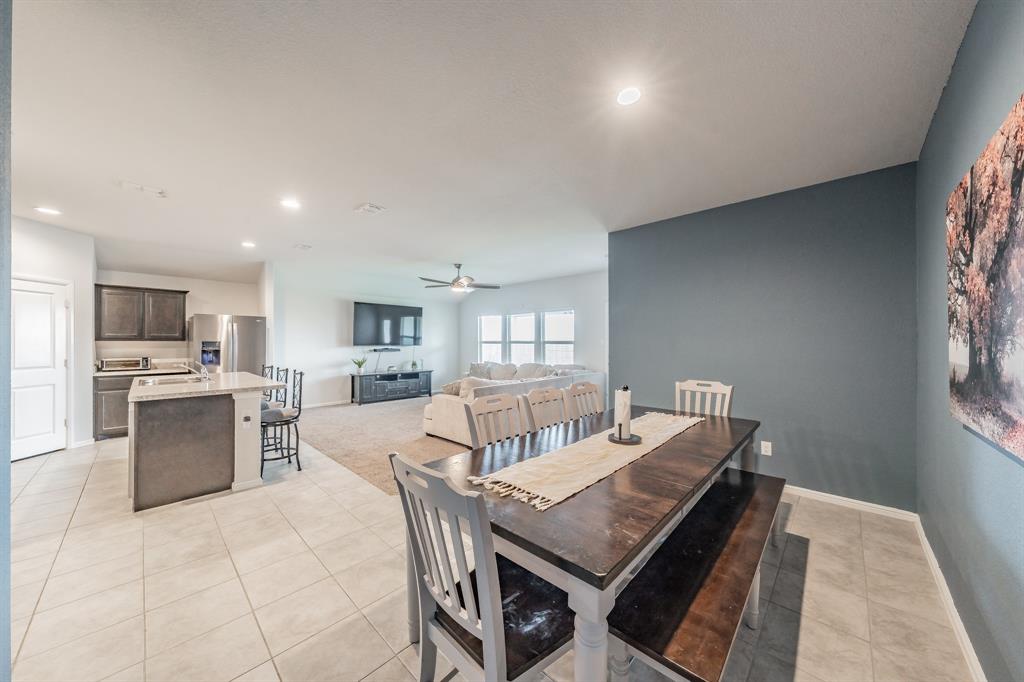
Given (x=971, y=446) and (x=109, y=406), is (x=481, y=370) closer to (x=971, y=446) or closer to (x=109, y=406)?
(x=109, y=406)

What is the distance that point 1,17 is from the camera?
2.66 ft

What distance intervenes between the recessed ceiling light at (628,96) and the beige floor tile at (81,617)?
3542mm

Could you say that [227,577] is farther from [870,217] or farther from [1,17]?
[870,217]

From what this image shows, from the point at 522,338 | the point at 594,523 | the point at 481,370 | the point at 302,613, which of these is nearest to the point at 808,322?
the point at 594,523

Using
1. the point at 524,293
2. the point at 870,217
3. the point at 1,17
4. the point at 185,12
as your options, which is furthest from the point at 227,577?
the point at 524,293

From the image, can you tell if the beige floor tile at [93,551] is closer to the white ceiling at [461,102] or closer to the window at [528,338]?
the white ceiling at [461,102]

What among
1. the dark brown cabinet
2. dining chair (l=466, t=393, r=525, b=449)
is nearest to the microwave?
the dark brown cabinet

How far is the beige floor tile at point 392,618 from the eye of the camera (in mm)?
1685

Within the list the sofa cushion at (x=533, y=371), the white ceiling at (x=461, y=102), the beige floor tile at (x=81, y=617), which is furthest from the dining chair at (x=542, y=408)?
the sofa cushion at (x=533, y=371)

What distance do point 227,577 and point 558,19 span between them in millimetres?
3214

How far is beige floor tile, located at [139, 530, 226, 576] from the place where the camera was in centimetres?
223

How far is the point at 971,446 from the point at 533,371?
5.90 m

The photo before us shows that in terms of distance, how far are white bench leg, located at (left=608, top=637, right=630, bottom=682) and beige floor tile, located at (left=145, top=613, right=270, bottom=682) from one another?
4.73 feet

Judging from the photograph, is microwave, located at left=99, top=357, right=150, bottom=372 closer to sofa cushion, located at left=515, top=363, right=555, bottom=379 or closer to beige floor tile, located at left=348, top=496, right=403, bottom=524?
beige floor tile, located at left=348, top=496, right=403, bottom=524
